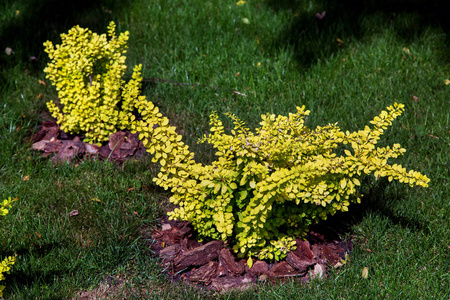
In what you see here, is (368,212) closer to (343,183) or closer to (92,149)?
(343,183)

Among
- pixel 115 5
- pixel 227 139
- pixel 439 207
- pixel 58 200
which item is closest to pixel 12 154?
pixel 58 200

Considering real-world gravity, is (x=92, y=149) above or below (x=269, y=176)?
below

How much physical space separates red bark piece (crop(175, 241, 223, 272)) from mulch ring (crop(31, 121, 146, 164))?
45.0 inches

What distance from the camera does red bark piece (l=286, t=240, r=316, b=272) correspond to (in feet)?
8.87

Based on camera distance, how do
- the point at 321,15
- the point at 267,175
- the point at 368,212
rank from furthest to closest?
1. the point at 321,15
2. the point at 368,212
3. the point at 267,175

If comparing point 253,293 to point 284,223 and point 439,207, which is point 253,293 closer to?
point 284,223

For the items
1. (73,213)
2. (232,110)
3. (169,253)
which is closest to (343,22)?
(232,110)

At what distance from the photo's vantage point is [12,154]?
3.60m

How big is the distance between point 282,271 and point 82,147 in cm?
190

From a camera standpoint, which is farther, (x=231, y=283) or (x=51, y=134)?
(x=51, y=134)

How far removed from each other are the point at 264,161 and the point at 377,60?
7.66 feet

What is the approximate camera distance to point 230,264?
2725 mm

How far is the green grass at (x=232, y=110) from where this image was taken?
268 cm

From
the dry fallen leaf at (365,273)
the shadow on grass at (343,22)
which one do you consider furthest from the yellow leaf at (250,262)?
the shadow on grass at (343,22)
